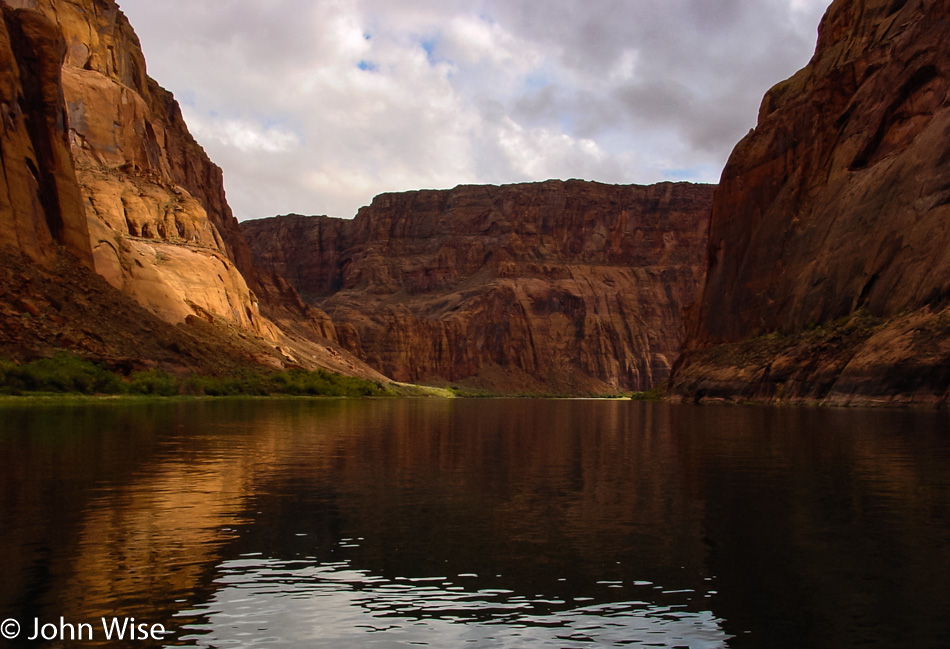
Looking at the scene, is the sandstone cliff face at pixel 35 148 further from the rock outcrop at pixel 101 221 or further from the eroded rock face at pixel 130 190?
the eroded rock face at pixel 130 190

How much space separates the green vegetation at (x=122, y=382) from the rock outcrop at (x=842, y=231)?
39651mm

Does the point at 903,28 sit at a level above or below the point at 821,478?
above

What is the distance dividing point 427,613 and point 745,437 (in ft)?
71.0

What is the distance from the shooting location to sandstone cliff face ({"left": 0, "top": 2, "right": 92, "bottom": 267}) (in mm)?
62594

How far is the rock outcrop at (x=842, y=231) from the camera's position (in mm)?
54031

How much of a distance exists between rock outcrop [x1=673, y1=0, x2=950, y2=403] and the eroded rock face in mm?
51574

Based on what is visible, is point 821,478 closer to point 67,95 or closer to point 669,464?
point 669,464

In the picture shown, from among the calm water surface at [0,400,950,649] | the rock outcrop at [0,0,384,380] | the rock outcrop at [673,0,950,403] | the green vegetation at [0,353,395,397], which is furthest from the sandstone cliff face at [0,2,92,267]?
the rock outcrop at [673,0,950,403]

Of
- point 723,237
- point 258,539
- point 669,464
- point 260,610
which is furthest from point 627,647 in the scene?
point 723,237

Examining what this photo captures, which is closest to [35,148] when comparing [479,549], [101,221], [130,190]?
[101,221]

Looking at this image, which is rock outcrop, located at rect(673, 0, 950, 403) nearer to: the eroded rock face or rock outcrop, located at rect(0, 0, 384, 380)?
rock outcrop, located at rect(0, 0, 384, 380)

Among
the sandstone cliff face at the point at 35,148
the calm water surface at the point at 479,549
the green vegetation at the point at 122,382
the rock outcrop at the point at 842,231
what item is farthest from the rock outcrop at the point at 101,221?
the rock outcrop at the point at 842,231

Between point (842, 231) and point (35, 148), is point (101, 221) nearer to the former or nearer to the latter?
point (35, 148)

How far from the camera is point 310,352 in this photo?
12875cm
